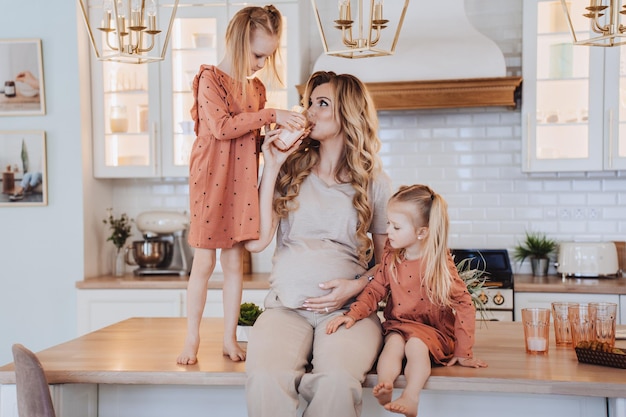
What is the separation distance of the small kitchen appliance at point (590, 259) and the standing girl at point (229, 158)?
249 centimetres

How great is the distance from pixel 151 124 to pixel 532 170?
90.3 inches

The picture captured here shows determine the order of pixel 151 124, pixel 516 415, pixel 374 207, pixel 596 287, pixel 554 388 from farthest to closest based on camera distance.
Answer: pixel 151 124
pixel 596 287
pixel 374 207
pixel 516 415
pixel 554 388

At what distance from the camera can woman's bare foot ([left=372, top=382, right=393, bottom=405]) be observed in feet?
6.23

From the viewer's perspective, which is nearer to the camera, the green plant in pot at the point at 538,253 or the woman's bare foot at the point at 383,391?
the woman's bare foot at the point at 383,391

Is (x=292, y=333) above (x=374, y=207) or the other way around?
the other way around

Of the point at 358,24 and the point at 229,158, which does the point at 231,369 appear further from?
the point at 358,24

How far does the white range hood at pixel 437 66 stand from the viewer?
4137mm

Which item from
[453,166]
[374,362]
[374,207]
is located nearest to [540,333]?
[374,362]

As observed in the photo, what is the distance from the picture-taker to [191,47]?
4.59m

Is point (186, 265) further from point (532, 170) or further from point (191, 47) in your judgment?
point (532, 170)

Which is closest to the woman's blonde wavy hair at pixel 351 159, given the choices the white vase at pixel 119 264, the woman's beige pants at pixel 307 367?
the woman's beige pants at pixel 307 367

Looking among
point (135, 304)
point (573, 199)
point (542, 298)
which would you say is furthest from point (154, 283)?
point (573, 199)

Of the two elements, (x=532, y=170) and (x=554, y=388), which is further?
(x=532, y=170)

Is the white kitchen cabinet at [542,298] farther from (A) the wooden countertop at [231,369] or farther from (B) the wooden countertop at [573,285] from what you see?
(A) the wooden countertop at [231,369]
